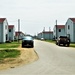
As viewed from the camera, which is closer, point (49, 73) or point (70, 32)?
point (49, 73)

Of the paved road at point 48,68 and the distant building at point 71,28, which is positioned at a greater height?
the distant building at point 71,28

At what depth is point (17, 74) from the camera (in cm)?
1234

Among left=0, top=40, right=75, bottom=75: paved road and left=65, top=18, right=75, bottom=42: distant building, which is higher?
left=65, top=18, right=75, bottom=42: distant building

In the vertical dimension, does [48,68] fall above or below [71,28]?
below

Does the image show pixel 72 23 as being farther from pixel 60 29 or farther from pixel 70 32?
pixel 60 29

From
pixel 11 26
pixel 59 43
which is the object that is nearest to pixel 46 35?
pixel 11 26

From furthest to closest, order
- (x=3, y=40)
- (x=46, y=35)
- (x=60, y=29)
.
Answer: (x=46, y=35) → (x=60, y=29) → (x=3, y=40)

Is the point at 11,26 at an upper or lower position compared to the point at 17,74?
upper

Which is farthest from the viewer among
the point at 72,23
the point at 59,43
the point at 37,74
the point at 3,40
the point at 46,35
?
the point at 46,35

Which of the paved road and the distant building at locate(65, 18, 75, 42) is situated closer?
the paved road

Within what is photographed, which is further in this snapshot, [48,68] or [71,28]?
[71,28]

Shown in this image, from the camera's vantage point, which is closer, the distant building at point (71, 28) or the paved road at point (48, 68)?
the paved road at point (48, 68)

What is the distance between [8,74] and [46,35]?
478 feet

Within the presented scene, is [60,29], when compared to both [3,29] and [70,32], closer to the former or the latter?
[70,32]
